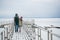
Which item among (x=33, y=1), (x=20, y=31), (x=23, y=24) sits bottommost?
(x=20, y=31)

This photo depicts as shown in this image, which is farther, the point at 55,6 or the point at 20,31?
the point at 20,31

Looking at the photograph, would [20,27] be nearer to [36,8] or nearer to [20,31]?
[20,31]

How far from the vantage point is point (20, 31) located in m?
3.71

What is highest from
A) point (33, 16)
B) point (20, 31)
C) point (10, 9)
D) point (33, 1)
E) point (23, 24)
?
point (33, 1)

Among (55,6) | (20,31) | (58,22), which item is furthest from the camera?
(20,31)

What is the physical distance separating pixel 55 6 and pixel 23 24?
3.67ft

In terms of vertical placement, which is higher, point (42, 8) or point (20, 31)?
point (42, 8)

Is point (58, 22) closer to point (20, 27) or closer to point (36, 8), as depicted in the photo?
point (36, 8)

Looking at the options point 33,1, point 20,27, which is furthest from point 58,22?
point 20,27

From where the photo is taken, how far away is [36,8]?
3.12 m

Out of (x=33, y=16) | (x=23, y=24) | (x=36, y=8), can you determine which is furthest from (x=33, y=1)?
(x=23, y=24)

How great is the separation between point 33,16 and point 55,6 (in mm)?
648

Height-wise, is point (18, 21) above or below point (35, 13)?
below

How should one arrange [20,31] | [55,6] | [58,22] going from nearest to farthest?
[55,6] → [58,22] → [20,31]
